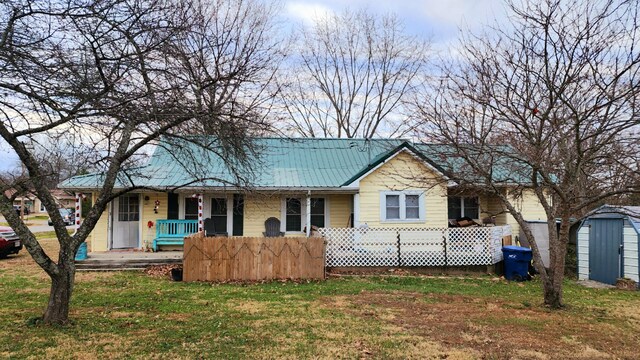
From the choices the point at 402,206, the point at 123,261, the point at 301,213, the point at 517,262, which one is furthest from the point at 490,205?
the point at 123,261

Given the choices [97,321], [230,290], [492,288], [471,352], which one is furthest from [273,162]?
[471,352]

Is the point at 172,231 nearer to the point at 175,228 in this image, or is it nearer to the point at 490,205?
the point at 175,228

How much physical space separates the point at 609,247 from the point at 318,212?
956 cm

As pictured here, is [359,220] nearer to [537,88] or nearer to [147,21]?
[537,88]

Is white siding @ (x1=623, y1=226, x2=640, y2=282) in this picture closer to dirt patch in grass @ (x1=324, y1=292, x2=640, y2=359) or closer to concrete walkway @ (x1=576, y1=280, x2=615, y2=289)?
concrete walkway @ (x1=576, y1=280, x2=615, y2=289)

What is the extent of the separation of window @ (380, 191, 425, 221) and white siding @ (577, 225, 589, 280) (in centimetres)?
486

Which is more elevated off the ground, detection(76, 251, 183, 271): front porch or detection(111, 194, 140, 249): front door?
detection(111, 194, 140, 249): front door

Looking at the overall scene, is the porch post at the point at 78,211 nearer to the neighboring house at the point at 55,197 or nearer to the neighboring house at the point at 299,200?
the neighboring house at the point at 299,200

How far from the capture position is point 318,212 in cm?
1764

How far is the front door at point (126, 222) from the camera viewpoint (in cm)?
1664

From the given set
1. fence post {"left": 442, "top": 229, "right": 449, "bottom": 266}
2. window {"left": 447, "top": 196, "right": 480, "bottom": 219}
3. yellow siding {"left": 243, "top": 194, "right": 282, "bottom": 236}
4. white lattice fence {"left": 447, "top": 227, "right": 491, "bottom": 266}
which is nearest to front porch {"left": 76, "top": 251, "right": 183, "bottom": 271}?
yellow siding {"left": 243, "top": 194, "right": 282, "bottom": 236}

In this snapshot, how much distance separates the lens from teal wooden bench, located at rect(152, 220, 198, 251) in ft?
53.0

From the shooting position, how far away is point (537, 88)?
862 cm

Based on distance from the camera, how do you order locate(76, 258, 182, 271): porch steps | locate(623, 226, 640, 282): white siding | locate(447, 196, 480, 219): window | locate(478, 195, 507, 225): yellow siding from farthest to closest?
1. locate(478, 195, 507, 225): yellow siding
2. locate(447, 196, 480, 219): window
3. locate(76, 258, 182, 271): porch steps
4. locate(623, 226, 640, 282): white siding
